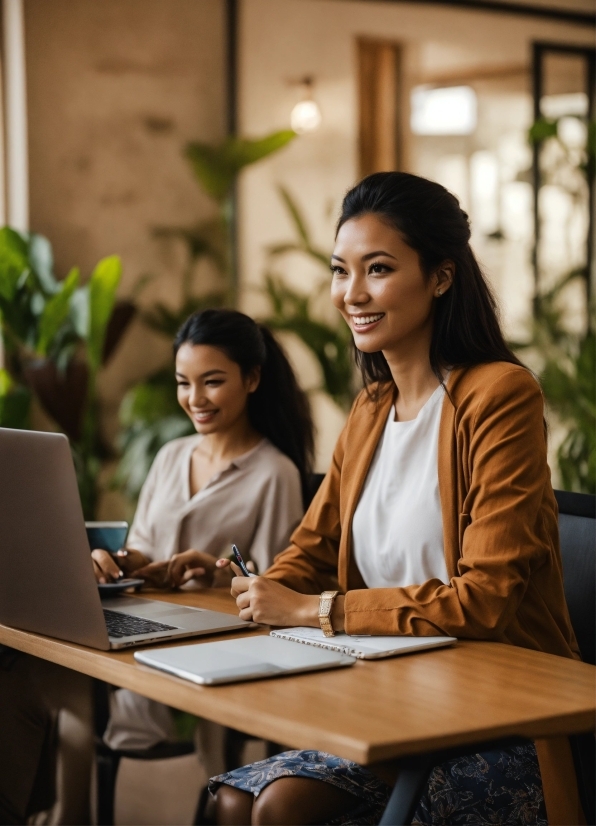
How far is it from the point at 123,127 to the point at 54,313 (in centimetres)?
113

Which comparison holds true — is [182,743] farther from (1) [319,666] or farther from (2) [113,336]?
(2) [113,336]

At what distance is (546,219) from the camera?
564 cm

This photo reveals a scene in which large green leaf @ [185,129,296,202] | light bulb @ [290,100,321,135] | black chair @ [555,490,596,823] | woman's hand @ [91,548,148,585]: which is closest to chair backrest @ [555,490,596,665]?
black chair @ [555,490,596,823]

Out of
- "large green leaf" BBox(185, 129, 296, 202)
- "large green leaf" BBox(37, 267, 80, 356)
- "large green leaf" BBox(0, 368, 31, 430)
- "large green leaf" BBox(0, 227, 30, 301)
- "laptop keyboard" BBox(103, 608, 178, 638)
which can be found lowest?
"laptop keyboard" BBox(103, 608, 178, 638)

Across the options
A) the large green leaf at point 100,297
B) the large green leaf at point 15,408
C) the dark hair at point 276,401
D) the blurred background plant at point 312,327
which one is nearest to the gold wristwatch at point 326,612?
the dark hair at point 276,401

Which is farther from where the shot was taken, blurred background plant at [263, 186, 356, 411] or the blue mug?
blurred background plant at [263, 186, 356, 411]

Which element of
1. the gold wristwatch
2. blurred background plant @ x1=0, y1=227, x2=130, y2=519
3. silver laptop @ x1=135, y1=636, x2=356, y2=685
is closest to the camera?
silver laptop @ x1=135, y1=636, x2=356, y2=685

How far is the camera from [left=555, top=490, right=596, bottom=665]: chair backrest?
6.06 feet

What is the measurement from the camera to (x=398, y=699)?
1.28m

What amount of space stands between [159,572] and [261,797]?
Result: 687mm

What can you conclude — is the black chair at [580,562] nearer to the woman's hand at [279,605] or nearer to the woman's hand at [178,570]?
the woman's hand at [279,605]

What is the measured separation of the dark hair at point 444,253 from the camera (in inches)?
69.7

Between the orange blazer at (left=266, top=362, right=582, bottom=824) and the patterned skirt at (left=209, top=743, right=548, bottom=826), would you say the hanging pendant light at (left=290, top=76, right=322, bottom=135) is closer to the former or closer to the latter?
the orange blazer at (left=266, top=362, right=582, bottom=824)

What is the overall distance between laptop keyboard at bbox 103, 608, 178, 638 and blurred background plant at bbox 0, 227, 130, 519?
2037 mm
